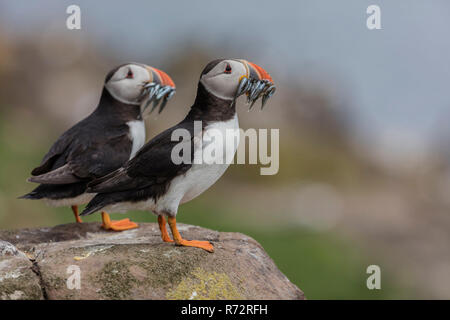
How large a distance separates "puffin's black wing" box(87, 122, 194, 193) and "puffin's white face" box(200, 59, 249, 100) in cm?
39

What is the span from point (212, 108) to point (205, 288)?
162cm

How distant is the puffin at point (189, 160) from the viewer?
16.0 ft

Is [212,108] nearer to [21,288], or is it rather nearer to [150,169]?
[150,169]

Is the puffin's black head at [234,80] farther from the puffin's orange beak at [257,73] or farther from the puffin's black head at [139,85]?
the puffin's black head at [139,85]

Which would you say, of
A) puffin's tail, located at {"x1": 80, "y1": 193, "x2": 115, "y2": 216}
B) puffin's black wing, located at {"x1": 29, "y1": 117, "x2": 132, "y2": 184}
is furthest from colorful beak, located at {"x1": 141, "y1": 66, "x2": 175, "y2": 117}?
puffin's tail, located at {"x1": 80, "y1": 193, "x2": 115, "y2": 216}

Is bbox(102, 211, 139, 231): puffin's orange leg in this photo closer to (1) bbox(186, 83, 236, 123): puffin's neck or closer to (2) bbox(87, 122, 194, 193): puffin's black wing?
(2) bbox(87, 122, 194, 193): puffin's black wing

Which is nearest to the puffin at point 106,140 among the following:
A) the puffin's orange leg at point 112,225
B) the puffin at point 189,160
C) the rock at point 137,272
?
the puffin's orange leg at point 112,225

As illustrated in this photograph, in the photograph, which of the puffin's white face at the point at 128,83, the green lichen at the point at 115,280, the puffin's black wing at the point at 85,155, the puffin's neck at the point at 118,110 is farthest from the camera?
the puffin's neck at the point at 118,110

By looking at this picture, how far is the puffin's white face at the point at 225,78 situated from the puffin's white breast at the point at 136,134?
1479 mm

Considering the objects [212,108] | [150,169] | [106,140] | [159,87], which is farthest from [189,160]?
[106,140]

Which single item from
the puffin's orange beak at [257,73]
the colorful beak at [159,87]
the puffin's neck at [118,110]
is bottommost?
the puffin's neck at [118,110]

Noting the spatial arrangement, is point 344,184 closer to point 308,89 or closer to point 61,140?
point 308,89

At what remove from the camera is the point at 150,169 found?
4906mm

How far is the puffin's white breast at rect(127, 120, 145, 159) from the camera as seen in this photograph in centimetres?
621
